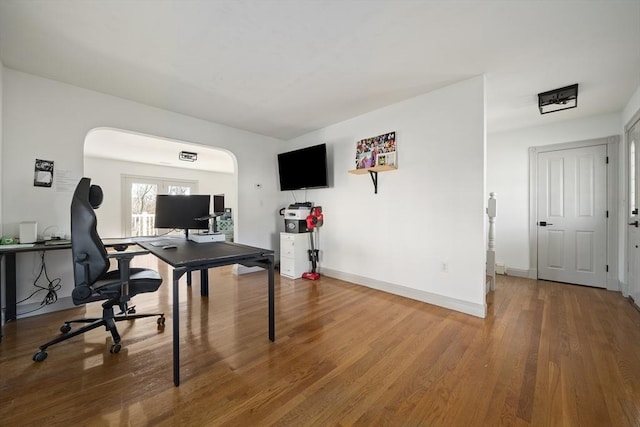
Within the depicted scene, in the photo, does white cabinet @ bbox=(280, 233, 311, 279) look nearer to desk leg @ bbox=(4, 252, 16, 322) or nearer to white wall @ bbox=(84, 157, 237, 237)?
white wall @ bbox=(84, 157, 237, 237)

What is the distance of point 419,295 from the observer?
312 centimetres

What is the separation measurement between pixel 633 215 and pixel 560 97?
1.70 meters

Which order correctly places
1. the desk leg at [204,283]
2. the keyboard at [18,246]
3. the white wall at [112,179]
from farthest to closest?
the white wall at [112,179]
the desk leg at [204,283]
the keyboard at [18,246]

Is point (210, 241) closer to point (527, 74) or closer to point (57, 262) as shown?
point (57, 262)

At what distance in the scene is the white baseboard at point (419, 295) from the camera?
268 centimetres

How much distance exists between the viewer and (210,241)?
2801 millimetres

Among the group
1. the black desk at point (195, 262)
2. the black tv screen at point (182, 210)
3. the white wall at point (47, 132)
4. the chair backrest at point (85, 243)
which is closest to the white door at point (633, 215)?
the black desk at point (195, 262)

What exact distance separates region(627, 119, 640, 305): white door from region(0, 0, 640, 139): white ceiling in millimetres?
561

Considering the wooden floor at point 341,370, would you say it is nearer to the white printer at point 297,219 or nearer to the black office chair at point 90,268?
the black office chair at point 90,268

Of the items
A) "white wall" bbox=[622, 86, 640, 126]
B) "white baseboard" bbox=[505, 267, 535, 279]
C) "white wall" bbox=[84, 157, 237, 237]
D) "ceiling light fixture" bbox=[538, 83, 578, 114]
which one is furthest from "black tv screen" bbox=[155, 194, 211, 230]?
"white wall" bbox=[622, 86, 640, 126]

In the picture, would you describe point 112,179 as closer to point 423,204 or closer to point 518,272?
point 423,204

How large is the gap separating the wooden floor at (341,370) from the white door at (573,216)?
1.03 m

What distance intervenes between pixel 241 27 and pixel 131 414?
2.68 m

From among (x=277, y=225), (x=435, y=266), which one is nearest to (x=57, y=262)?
(x=277, y=225)
